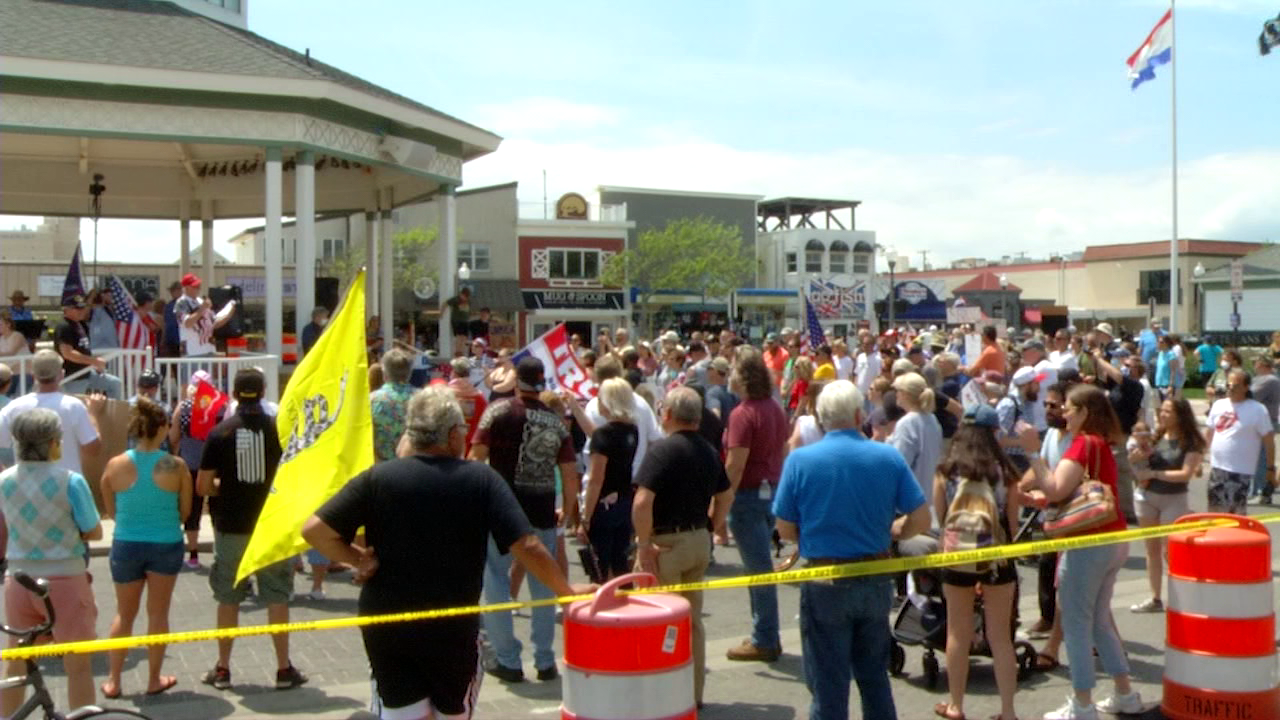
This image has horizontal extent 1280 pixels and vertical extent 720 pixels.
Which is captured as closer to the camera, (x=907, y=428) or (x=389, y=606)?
(x=389, y=606)

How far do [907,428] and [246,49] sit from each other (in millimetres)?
12176

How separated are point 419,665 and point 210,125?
1261 centimetres

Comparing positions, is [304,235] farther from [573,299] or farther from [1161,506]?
[573,299]

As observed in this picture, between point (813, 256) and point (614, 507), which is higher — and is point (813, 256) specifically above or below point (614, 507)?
above

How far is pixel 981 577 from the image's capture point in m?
6.19

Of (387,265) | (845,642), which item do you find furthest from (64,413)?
(387,265)

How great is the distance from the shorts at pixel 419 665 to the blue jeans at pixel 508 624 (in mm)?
2470

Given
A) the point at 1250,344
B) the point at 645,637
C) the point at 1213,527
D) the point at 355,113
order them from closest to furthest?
1. the point at 645,637
2. the point at 1213,527
3. the point at 355,113
4. the point at 1250,344

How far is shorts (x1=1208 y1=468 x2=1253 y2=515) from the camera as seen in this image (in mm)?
9758

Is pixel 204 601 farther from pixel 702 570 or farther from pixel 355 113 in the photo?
pixel 355 113

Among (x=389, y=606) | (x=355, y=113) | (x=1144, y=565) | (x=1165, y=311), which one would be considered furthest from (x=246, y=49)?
(x=1165, y=311)

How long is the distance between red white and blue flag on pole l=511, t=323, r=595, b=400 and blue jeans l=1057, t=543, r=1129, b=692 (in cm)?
633

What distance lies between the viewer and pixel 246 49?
17.3m

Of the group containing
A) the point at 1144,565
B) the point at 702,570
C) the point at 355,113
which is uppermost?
the point at 355,113
